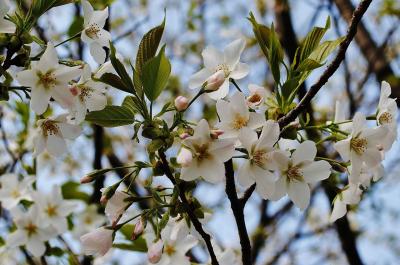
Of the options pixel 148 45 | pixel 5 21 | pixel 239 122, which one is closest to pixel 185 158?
pixel 239 122

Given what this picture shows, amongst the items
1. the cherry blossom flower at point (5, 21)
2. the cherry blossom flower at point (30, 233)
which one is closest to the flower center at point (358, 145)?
the cherry blossom flower at point (5, 21)

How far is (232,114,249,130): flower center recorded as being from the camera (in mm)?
1221

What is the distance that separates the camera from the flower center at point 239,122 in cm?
122

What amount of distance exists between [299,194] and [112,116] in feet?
1.60

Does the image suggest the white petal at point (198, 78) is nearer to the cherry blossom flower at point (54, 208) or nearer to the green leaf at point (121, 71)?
the green leaf at point (121, 71)

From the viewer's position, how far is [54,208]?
2.64 m

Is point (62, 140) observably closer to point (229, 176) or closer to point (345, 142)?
point (229, 176)

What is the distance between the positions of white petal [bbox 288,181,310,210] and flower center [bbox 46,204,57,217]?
1536 mm

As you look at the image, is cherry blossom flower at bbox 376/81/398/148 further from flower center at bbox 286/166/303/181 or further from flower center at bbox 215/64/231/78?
flower center at bbox 215/64/231/78

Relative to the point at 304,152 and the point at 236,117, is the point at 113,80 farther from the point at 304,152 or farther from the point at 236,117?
the point at 304,152

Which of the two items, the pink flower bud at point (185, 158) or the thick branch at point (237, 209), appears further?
the thick branch at point (237, 209)

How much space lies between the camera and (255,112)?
50.4 inches

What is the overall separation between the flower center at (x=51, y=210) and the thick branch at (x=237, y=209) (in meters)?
1.45

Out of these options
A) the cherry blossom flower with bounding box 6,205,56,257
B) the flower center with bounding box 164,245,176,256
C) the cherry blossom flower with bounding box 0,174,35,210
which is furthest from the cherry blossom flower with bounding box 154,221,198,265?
the cherry blossom flower with bounding box 0,174,35,210
